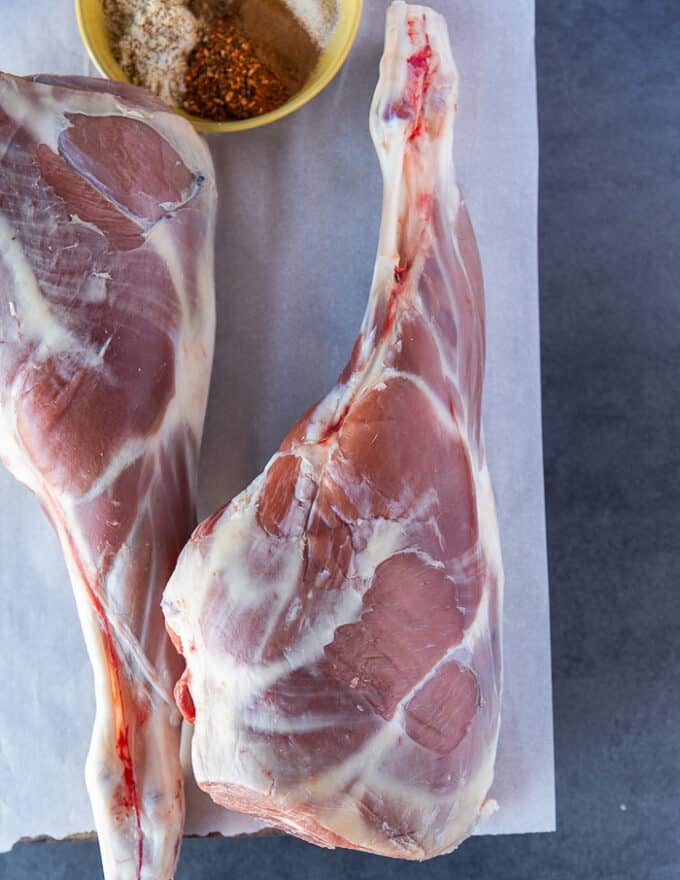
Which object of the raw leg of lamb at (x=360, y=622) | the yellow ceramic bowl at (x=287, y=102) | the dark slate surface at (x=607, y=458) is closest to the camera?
the raw leg of lamb at (x=360, y=622)

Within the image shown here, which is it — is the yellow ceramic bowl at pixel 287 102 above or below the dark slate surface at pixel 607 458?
above

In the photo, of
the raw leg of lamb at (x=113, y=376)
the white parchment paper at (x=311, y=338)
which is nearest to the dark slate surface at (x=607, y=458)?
the white parchment paper at (x=311, y=338)

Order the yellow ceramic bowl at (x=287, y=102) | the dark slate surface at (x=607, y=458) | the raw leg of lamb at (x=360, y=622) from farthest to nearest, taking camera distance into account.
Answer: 1. the dark slate surface at (x=607, y=458)
2. the yellow ceramic bowl at (x=287, y=102)
3. the raw leg of lamb at (x=360, y=622)

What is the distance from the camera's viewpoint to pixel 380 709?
0.69 m

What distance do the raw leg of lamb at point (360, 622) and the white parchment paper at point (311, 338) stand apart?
0.63 ft

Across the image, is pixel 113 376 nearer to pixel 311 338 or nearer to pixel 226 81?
pixel 311 338

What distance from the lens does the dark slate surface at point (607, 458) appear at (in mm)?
1050

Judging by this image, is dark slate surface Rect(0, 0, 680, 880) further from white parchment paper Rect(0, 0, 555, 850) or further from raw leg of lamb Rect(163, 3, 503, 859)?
raw leg of lamb Rect(163, 3, 503, 859)

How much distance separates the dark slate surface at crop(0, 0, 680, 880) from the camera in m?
1.05

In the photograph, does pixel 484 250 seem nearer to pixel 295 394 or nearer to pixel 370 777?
pixel 295 394

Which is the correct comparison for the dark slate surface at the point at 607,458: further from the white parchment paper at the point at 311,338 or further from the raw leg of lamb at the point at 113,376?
the raw leg of lamb at the point at 113,376

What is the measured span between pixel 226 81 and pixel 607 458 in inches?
26.4

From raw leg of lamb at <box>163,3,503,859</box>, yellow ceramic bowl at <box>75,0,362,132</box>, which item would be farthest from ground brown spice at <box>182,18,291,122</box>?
raw leg of lamb at <box>163,3,503,859</box>

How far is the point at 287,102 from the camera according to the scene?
0.89 meters
